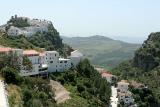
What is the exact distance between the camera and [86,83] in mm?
69875

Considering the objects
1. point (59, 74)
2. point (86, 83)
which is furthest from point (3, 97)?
point (86, 83)

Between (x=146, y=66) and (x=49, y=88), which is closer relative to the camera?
(x=49, y=88)

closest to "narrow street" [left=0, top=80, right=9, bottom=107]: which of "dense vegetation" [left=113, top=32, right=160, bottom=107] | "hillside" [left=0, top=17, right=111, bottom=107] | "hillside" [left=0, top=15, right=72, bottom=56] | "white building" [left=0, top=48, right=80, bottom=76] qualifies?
"hillside" [left=0, top=17, right=111, bottom=107]

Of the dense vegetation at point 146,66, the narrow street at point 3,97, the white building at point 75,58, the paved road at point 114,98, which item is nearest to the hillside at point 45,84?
the narrow street at point 3,97

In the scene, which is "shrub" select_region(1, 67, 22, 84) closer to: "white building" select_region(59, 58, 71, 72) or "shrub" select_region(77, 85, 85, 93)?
"shrub" select_region(77, 85, 85, 93)

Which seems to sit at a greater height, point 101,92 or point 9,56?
point 9,56

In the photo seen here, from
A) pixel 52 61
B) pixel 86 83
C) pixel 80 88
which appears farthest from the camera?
pixel 52 61

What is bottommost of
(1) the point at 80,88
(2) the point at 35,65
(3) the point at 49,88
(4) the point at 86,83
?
(1) the point at 80,88

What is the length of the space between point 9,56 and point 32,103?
13457mm

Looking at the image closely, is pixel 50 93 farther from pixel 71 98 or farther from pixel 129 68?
pixel 129 68

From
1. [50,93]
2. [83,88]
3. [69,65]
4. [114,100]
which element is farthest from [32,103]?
[114,100]

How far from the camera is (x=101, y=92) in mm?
70750

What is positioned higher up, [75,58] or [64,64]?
[75,58]

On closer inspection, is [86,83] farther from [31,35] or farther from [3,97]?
[31,35]
